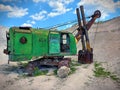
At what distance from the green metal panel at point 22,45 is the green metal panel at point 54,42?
1643 mm

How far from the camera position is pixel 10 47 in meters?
14.5

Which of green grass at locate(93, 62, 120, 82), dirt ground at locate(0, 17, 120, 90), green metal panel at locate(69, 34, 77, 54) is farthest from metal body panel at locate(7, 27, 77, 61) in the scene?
green grass at locate(93, 62, 120, 82)

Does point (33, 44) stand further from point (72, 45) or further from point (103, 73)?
point (103, 73)

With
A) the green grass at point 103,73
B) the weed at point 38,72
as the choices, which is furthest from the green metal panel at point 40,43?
the green grass at point 103,73

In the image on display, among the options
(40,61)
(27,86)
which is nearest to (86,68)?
(40,61)

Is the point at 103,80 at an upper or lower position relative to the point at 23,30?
lower

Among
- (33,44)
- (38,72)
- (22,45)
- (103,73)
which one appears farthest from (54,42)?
(103,73)

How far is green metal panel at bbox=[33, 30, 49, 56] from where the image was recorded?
50.0 ft

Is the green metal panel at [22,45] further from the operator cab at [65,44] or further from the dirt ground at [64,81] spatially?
the operator cab at [65,44]

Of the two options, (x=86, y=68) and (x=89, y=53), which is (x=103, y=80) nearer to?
(x=86, y=68)

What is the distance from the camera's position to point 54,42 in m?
15.9

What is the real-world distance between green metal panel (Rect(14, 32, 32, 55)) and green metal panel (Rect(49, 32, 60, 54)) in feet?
5.39

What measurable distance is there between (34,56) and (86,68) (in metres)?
4.06

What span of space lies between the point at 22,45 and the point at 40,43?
144 cm
